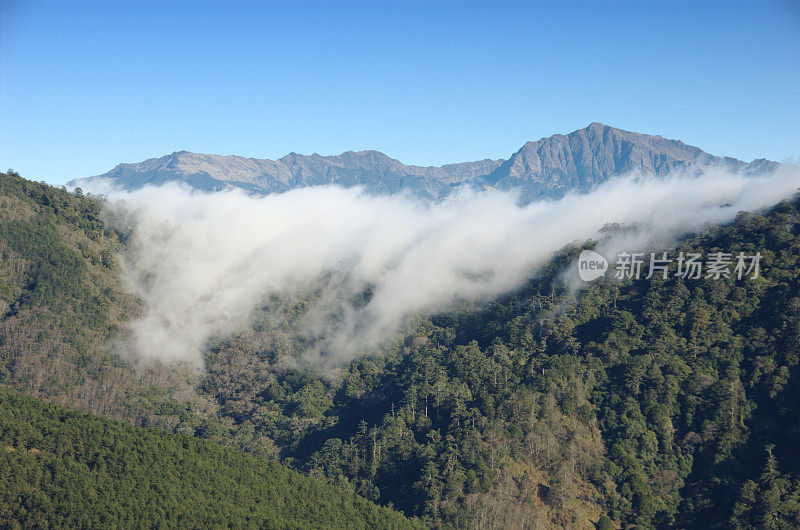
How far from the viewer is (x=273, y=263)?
19188cm

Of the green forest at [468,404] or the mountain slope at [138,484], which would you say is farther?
the green forest at [468,404]

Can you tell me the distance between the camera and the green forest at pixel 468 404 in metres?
75.9

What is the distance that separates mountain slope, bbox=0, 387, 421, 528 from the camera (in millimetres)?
60688

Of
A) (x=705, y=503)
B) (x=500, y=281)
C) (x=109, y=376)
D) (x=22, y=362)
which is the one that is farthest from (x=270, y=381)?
(x=705, y=503)

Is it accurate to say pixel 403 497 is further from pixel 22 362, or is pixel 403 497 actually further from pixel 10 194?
pixel 10 194

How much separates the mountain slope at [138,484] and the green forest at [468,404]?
29 cm

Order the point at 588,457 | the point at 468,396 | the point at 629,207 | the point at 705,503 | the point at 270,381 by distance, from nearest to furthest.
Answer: the point at 705,503 → the point at 588,457 → the point at 468,396 → the point at 270,381 → the point at 629,207

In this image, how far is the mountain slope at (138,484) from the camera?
6069cm

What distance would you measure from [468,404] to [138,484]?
54.0 meters

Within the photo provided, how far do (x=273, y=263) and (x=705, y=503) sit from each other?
13957 centimetres

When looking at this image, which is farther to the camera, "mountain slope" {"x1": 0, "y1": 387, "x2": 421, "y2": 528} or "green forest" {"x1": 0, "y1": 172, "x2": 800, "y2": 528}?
"green forest" {"x1": 0, "y1": 172, "x2": 800, "y2": 528}

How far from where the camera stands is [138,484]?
67938 millimetres

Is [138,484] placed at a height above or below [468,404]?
above

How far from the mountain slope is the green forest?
29cm
